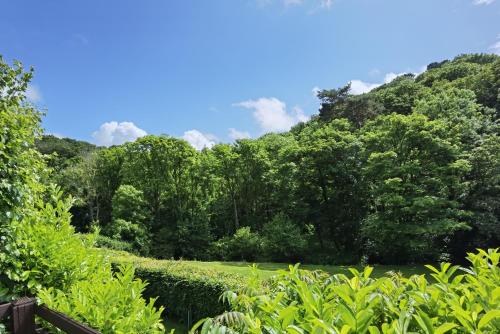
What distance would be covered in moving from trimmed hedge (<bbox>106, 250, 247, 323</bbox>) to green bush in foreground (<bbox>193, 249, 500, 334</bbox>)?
247 inches

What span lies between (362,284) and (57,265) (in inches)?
88.5

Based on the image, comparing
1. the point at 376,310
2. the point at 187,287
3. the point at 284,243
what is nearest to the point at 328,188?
the point at 284,243

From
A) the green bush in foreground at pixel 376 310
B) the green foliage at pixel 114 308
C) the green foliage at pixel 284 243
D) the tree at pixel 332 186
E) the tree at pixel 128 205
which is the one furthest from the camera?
the tree at pixel 128 205

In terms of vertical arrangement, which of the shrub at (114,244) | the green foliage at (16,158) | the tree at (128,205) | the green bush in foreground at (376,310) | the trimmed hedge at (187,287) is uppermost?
the tree at (128,205)

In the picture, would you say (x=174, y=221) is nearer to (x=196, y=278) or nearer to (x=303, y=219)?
(x=303, y=219)

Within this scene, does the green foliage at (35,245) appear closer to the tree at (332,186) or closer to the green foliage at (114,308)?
the green foliage at (114,308)

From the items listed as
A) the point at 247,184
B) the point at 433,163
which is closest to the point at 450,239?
the point at 433,163

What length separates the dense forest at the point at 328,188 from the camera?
15.7 meters

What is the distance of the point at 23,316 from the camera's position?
208cm

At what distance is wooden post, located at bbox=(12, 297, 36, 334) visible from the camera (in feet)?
6.73

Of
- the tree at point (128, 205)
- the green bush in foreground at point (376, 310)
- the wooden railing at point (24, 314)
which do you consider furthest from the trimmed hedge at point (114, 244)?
the green bush in foreground at point (376, 310)

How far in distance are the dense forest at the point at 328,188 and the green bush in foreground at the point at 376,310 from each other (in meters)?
14.9

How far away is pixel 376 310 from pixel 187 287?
8201 millimetres

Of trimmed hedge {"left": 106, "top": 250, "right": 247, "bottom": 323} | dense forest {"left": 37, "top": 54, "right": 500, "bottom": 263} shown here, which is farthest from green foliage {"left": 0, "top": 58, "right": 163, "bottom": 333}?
dense forest {"left": 37, "top": 54, "right": 500, "bottom": 263}
